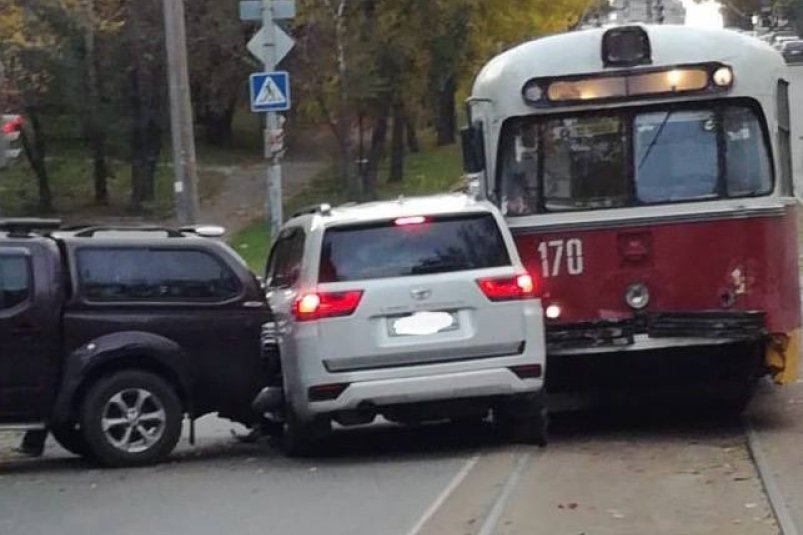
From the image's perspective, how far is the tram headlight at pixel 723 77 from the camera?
13930 millimetres

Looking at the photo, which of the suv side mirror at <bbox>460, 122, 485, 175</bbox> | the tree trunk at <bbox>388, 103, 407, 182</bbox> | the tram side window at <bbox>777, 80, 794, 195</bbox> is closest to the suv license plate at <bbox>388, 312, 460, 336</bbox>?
the suv side mirror at <bbox>460, 122, 485, 175</bbox>

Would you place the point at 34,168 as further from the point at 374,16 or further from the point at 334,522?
the point at 334,522

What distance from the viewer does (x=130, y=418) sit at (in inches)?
538

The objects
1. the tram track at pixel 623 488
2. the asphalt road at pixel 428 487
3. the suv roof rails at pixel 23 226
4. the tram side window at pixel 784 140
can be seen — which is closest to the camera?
the tram track at pixel 623 488

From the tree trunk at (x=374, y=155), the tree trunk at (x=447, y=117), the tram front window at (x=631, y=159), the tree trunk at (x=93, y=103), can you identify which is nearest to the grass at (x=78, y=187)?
the tree trunk at (x=93, y=103)

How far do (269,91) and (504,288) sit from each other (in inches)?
450

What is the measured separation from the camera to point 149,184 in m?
46.2

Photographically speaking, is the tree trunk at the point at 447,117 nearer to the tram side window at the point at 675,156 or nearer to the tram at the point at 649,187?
the tram at the point at 649,187

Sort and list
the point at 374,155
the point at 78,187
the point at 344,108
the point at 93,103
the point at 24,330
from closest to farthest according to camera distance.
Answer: the point at 24,330, the point at 344,108, the point at 93,103, the point at 374,155, the point at 78,187

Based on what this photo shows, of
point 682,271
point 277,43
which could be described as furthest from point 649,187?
point 277,43

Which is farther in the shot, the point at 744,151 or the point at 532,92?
the point at 532,92

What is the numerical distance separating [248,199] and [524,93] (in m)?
33.2

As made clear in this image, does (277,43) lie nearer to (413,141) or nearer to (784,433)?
(784,433)

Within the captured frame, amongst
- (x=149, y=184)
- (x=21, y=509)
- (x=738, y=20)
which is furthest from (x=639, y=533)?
(x=738, y=20)
